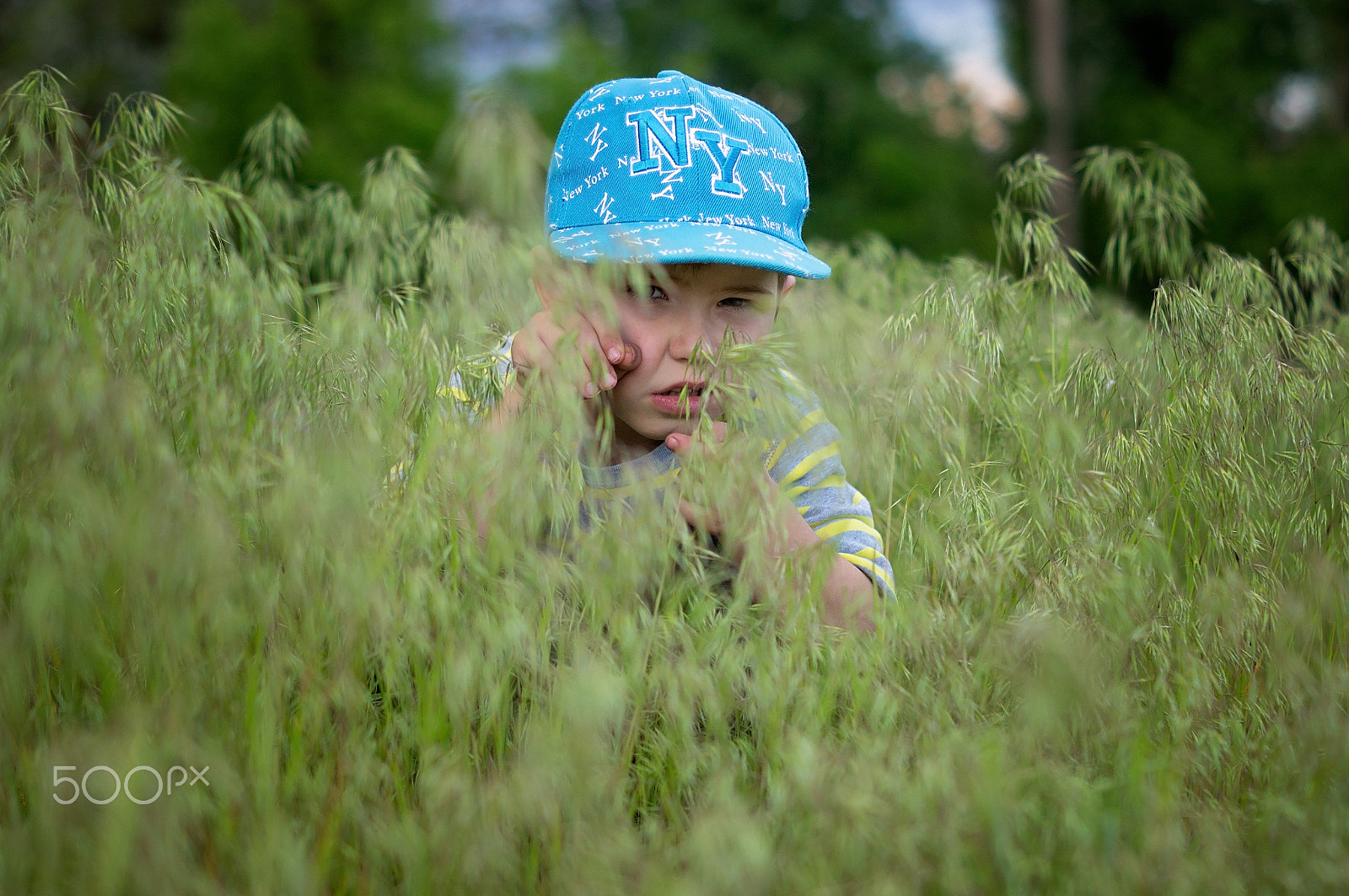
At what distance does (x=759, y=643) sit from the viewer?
102 cm

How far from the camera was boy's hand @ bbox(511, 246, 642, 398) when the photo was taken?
107 cm

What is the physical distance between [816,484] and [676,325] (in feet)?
1.36

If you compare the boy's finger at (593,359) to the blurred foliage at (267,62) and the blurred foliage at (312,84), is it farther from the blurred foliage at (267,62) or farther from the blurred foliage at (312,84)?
the blurred foliage at (267,62)

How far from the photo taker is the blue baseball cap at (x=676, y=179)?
1.48 meters

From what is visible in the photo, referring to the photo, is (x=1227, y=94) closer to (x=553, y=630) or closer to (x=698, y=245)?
(x=698, y=245)

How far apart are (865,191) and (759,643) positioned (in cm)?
1353

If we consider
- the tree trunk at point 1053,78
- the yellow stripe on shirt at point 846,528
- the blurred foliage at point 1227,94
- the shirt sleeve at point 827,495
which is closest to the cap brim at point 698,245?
the shirt sleeve at point 827,495

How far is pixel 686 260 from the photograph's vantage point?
1393mm

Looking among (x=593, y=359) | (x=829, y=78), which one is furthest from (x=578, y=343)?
(x=829, y=78)

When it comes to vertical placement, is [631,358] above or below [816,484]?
above

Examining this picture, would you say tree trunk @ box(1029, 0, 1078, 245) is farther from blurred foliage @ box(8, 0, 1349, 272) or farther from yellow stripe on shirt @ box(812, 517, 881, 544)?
yellow stripe on shirt @ box(812, 517, 881, 544)

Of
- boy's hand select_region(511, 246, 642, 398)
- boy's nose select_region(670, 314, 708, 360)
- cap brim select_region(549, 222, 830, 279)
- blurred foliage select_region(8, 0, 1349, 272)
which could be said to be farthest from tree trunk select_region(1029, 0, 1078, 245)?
boy's hand select_region(511, 246, 642, 398)

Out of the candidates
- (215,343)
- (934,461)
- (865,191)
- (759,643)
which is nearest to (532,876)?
(759,643)

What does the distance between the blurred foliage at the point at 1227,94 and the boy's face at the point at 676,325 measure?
10.5m
